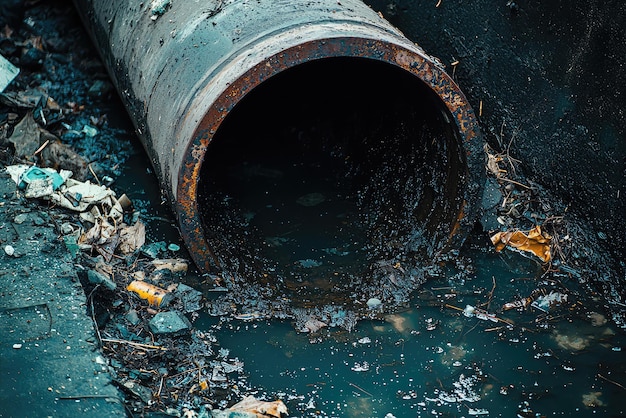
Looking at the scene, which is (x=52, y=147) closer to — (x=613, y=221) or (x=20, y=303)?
(x=20, y=303)

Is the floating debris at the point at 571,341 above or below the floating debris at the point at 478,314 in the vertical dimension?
above

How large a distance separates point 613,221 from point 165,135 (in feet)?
7.43

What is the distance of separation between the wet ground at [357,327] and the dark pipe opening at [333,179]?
4 centimetres

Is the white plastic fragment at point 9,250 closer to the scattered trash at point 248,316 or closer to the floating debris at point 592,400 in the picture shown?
the scattered trash at point 248,316

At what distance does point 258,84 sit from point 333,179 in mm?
1480

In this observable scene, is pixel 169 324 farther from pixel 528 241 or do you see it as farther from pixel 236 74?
pixel 528 241

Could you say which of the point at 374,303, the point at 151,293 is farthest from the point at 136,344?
the point at 374,303

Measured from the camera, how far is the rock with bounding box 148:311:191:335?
3.08m

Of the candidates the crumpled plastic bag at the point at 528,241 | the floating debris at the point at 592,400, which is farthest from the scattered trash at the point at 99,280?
the floating debris at the point at 592,400

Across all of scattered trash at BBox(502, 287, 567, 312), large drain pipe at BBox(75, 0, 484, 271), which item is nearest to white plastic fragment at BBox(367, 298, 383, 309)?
large drain pipe at BBox(75, 0, 484, 271)

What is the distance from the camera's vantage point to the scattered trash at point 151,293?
10.8 feet

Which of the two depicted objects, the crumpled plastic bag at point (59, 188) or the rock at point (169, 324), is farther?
the crumpled plastic bag at point (59, 188)

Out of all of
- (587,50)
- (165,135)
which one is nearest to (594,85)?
(587,50)

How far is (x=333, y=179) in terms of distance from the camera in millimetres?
4422
